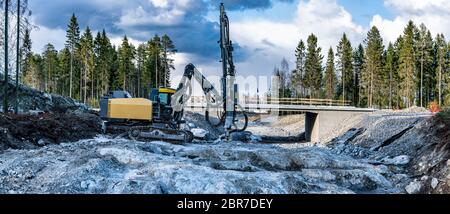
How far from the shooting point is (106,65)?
77188 mm

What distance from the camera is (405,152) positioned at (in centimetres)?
2200

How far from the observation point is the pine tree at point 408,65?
66875 mm

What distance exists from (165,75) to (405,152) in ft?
186

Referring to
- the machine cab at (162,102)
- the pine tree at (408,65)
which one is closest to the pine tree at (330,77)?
the pine tree at (408,65)

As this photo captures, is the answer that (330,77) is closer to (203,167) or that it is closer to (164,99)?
(164,99)

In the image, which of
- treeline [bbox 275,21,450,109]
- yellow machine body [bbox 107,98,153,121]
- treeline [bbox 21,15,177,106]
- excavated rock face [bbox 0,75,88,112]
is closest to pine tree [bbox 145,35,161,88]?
treeline [bbox 21,15,177,106]

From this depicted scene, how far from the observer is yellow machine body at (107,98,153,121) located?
25.3m

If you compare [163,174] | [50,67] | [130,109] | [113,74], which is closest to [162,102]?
[130,109]

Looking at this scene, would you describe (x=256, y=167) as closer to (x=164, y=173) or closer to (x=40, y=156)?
(x=164, y=173)

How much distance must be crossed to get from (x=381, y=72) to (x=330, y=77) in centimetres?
827

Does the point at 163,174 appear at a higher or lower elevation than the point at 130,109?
lower

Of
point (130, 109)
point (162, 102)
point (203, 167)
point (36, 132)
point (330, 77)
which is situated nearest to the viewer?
point (203, 167)

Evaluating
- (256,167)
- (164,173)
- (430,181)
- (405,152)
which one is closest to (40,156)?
(164,173)

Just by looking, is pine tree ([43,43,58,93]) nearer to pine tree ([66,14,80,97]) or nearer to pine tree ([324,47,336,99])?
pine tree ([66,14,80,97])
